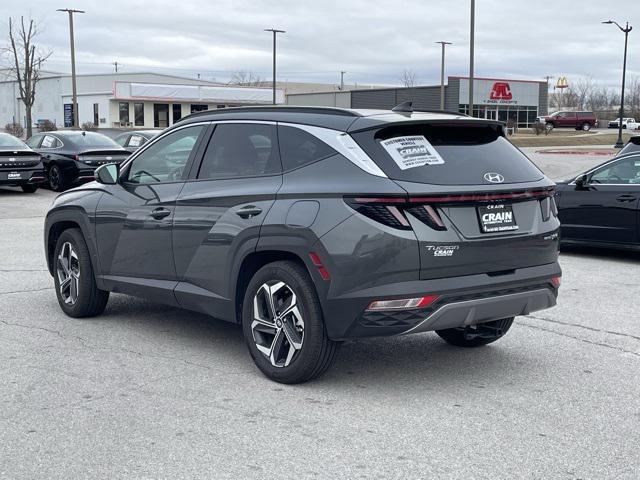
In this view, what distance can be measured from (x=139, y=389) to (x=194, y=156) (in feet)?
6.10

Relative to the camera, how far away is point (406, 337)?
6984 millimetres

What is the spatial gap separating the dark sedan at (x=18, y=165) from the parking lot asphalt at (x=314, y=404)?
13.7m

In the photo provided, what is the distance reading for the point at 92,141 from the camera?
22.0 meters

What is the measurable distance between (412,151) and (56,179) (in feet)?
59.3

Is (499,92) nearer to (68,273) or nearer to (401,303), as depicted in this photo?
(68,273)

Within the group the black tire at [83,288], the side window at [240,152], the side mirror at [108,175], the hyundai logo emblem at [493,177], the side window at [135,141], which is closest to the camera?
the hyundai logo emblem at [493,177]

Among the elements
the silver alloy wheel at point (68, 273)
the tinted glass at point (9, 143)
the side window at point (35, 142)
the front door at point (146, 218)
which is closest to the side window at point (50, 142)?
the side window at point (35, 142)

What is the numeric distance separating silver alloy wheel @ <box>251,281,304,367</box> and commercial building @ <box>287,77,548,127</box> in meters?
74.8

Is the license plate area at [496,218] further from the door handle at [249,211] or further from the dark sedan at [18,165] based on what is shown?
the dark sedan at [18,165]

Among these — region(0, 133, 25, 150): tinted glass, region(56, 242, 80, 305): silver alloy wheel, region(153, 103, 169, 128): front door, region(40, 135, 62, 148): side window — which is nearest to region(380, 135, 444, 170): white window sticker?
region(56, 242, 80, 305): silver alloy wheel

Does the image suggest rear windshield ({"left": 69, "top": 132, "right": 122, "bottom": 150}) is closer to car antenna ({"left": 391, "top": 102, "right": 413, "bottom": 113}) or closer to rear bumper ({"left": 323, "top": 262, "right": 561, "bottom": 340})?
car antenna ({"left": 391, "top": 102, "right": 413, "bottom": 113})

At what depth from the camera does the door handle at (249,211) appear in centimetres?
573

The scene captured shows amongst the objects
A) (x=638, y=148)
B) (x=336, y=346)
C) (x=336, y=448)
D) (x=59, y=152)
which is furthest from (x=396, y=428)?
(x=59, y=152)

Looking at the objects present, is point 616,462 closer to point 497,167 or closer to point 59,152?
point 497,167
